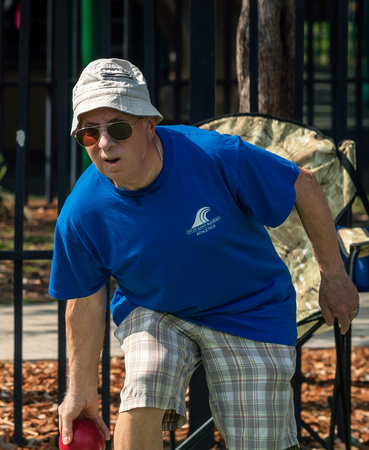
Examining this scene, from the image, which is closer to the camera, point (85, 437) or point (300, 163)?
point (85, 437)

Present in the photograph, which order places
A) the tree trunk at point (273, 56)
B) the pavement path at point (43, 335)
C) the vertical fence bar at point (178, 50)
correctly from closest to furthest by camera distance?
the tree trunk at point (273, 56)
the pavement path at point (43, 335)
the vertical fence bar at point (178, 50)

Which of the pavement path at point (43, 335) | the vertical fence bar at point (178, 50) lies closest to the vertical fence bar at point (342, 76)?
the pavement path at point (43, 335)

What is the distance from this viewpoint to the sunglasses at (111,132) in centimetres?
249

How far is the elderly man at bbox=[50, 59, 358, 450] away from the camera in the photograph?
8.25ft

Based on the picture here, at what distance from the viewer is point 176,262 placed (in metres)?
2.54

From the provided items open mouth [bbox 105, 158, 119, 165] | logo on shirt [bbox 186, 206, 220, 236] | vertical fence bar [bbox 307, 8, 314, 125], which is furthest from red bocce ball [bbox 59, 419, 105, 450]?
vertical fence bar [bbox 307, 8, 314, 125]

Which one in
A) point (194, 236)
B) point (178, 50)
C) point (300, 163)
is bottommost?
point (194, 236)

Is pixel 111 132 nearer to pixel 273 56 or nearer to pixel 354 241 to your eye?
pixel 354 241

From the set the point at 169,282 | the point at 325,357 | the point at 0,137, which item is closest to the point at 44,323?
the point at 325,357

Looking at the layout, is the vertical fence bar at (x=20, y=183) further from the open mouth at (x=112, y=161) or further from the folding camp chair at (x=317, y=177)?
the open mouth at (x=112, y=161)

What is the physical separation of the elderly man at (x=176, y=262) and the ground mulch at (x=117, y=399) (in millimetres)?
1126

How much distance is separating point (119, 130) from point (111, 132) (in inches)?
1.0

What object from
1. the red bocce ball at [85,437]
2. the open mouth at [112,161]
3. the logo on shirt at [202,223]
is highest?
the open mouth at [112,161]

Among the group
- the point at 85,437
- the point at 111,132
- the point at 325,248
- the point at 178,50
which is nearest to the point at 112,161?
the point at 111,132
